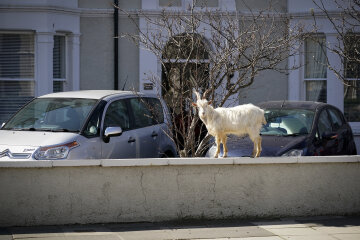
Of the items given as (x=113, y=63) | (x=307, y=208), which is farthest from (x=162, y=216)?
(x=113, y=63)

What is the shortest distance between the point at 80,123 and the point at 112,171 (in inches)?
74.3

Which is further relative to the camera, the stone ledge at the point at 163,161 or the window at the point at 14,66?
the window at the point at 14,66

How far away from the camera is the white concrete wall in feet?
27.8

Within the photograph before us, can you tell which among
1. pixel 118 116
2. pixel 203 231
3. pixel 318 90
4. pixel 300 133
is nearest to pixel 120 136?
pixel 118 116

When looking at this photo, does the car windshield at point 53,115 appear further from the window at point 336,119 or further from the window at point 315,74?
the window at point 315,74

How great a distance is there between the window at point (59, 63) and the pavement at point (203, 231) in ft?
28.3

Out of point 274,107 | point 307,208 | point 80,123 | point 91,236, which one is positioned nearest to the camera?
point 91,236

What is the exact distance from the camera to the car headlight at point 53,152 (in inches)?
373

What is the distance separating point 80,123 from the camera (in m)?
10.3

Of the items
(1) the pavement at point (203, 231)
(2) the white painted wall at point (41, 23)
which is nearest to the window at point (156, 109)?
(1) the pavement at point (203, 231)

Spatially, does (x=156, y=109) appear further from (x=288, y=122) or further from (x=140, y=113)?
(x=288, y=122)

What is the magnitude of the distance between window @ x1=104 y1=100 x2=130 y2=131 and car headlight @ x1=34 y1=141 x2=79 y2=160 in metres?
1.09

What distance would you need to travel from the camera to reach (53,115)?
10.8 metres

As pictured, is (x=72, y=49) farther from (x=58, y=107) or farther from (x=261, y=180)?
(x=261, y=180)
